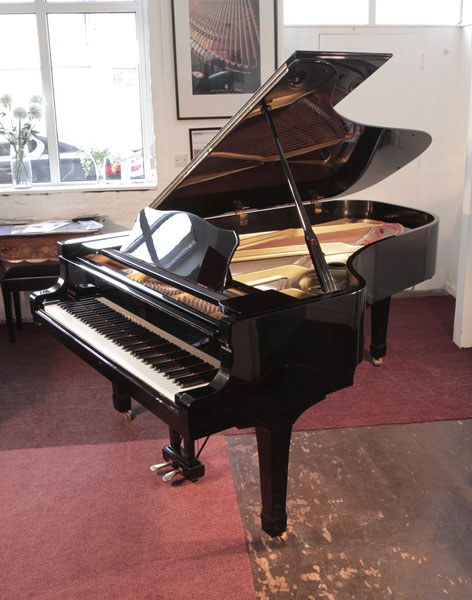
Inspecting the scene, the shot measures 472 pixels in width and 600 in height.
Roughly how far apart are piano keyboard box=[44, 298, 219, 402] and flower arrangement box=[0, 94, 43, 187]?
2486 mm

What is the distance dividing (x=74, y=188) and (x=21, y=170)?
45 centimetres

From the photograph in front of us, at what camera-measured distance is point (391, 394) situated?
151 inches

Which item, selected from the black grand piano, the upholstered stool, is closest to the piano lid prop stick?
the black grand piano

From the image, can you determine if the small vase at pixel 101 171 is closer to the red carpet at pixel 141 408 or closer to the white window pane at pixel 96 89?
the white window pane at pixel 96 89

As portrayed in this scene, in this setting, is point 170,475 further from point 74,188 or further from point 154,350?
point 74,188

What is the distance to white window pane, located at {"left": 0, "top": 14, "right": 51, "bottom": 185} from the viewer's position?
4.96 m

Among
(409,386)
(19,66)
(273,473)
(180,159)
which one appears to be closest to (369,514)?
(273,473)

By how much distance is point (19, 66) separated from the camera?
5039mm

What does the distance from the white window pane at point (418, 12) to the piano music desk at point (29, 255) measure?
9.62ft

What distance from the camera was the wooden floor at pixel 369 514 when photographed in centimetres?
234

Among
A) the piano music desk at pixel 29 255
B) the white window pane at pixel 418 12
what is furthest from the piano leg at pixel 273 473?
the white window pane at pixel 418 12

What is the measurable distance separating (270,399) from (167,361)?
40cm

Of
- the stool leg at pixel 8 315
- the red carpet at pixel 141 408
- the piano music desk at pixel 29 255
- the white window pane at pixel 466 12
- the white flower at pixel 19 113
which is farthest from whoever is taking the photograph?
the white window pane at pixel 466 12

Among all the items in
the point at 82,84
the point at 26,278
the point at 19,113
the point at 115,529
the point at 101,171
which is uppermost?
the point at 82,84
